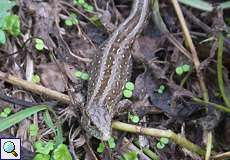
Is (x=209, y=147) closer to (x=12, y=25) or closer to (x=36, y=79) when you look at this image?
(x=36, y=79)

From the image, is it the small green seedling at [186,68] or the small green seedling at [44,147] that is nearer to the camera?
the small green seedling at [44,147]

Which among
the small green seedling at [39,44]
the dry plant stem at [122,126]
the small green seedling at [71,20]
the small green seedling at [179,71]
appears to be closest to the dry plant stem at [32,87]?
the dry plant stem at [122,126]

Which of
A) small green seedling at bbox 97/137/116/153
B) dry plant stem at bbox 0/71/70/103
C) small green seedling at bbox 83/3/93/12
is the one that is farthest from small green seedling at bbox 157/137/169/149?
small green seedling at bbox 83/3/93/12

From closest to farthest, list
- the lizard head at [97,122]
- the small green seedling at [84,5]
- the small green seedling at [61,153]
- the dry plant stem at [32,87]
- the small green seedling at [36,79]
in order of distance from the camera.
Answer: the small green seedling at [61,153]
the lizard head at [97,122]
the dry plant stem at [32,87]
the small green seedling at [36,79]
the small green seedling at [84,5]

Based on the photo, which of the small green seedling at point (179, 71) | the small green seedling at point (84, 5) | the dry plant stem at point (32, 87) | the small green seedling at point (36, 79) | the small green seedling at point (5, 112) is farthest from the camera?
the small green seedling at point (84, 5)

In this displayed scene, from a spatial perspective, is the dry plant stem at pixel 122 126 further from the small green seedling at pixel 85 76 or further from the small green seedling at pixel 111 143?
the small green seedling at pixel 85 76

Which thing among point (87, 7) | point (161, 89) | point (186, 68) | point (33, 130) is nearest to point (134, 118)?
point (161, 89)

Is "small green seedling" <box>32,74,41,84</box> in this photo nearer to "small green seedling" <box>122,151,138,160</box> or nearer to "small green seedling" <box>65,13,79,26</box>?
"small green seedling" <box>65,13,79,26</box>
